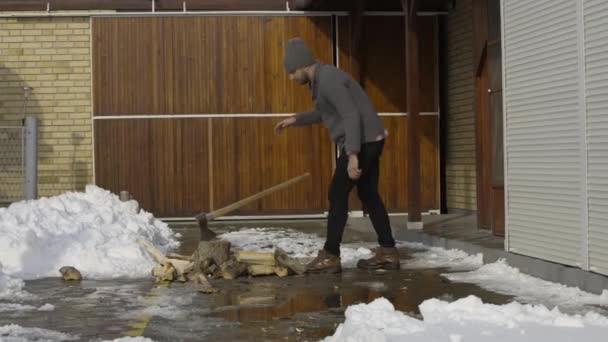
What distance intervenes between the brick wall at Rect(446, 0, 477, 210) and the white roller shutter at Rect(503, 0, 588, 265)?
26.5ft

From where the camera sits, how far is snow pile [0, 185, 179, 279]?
9.19 m

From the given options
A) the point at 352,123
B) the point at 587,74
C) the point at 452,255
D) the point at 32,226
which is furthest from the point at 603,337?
the point at 32,226

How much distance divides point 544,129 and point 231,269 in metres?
2.85

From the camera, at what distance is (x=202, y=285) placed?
7793 mm

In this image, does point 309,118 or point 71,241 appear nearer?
point 309,118

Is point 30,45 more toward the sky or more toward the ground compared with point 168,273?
more toward the sky

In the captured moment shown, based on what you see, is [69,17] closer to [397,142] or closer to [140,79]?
[140,79]

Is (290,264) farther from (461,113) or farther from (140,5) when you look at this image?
(140,5)

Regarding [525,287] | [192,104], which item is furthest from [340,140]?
[192,104]

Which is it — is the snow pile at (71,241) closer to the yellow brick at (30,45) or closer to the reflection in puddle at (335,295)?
the reflection in puddle at (335,295)

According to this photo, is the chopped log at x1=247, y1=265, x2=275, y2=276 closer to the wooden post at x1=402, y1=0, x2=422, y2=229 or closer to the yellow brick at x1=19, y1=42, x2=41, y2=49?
the wooden post at x1=402, y1=0, x2=422, y2=229

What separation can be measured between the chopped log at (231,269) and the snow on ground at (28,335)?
279 cm

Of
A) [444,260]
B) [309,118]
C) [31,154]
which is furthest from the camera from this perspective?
[31,154]

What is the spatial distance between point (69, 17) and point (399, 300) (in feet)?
43.2
